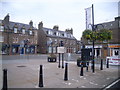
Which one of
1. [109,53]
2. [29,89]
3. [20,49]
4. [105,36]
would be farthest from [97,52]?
[29,89]

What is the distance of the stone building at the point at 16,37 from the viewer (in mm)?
34250

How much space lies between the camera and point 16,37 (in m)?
36.9

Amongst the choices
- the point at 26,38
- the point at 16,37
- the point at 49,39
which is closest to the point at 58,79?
the point at 16,37

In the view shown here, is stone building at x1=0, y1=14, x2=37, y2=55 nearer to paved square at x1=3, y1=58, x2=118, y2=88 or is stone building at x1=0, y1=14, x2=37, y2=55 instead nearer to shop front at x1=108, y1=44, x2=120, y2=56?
shop front at x1=108, y1=44, x2=120, y2=56

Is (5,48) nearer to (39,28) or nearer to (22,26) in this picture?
(22,26)

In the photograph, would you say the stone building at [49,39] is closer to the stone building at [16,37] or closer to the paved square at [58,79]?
the stone building at [16,37]

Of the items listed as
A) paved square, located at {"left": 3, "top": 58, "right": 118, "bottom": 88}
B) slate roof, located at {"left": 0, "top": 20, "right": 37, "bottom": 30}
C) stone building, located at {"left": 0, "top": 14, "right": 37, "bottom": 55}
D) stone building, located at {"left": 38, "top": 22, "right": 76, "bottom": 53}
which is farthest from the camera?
stone building, located at {"left": 38, "top": 22, "right": 76, "bottom": 53}

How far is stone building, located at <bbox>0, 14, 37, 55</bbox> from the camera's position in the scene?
34.2 meters

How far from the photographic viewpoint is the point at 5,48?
34.1m

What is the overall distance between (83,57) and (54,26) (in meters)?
41.1

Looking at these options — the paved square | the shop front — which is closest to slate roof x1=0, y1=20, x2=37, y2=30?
the shop front

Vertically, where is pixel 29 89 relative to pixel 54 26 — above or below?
below

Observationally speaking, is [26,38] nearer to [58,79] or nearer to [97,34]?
[97,34]

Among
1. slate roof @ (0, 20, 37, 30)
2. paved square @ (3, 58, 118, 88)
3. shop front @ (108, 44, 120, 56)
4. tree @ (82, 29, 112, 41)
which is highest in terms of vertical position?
slate roof @ (0, 20, 37, 30)
